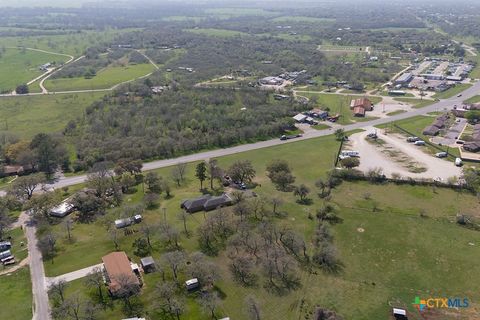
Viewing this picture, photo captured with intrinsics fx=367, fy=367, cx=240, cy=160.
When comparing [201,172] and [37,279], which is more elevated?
[201,172]

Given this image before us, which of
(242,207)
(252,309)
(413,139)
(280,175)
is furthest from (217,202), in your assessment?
(413,139)

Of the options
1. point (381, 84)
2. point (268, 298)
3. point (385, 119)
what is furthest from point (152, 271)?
point (381, 84)

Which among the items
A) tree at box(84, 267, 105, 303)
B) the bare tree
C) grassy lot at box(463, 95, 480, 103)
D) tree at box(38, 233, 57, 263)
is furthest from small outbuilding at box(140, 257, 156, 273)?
grassy lot at box(463, 95, 480, 103)

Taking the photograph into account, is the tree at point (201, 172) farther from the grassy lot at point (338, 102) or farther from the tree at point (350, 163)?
the grassy lot at point (338, 102)

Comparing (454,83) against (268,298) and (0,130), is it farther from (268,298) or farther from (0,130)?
(0,130)

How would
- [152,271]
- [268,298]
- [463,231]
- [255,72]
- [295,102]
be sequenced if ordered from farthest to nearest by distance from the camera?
[255,72]
[295,102]
[463,231]
[152,271]
[268,298]

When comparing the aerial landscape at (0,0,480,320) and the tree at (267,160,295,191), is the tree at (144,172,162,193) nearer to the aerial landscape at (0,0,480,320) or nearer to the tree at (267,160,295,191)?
the aerial landscape at (0,0,480,320)

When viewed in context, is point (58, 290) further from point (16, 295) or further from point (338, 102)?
point (338, 102)

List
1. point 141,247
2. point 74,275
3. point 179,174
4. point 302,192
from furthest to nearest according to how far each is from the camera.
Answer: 1. point 179,174
2. point 302,192
3. point 141,247
4. point 74,275
